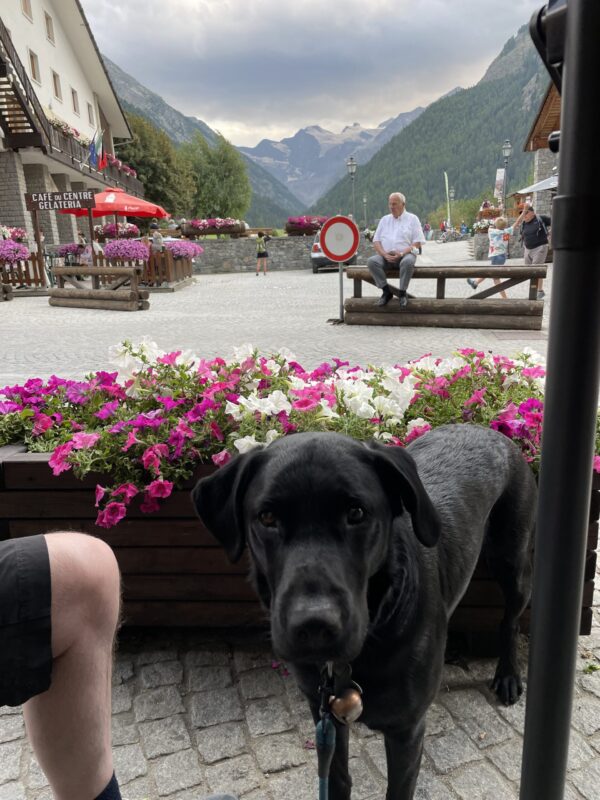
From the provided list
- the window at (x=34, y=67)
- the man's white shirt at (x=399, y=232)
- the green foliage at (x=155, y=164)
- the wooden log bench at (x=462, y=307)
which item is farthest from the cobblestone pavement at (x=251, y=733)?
the green foliage at (x=155, y=164)

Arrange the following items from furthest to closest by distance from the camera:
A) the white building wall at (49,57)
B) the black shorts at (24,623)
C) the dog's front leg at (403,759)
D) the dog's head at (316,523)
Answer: the white building wall at (49,57)
the dog's front leg at (403,759)
the dog's head at (316,523)
the black shorts at (24,623)

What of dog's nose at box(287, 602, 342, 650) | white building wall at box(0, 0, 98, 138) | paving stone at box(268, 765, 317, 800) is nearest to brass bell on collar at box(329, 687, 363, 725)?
dog's nose at box(287, 602, 342, 650)

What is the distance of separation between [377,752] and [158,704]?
949mm

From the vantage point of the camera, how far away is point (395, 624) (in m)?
1.77

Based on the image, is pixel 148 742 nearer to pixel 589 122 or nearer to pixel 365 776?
pixel 365 776

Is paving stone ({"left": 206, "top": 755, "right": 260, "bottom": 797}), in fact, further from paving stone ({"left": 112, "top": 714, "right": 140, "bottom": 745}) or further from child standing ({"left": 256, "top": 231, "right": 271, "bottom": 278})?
child standing ({"left": 256, "top": 231, "right": 271, "bottom": 278})

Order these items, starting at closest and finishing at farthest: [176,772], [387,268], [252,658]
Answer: [176,772], [252,658], [387,268]

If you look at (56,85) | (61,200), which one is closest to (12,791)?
(61,200)

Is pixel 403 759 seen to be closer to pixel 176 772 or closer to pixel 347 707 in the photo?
pixel 347 707

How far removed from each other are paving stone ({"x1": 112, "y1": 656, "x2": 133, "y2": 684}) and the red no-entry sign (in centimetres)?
901

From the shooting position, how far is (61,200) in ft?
58.0

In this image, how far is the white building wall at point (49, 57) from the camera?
27109 millimetres

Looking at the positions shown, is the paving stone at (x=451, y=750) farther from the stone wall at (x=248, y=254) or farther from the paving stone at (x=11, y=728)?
the stone wall at (x=248, y=254)

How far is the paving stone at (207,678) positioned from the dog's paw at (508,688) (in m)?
1.18
